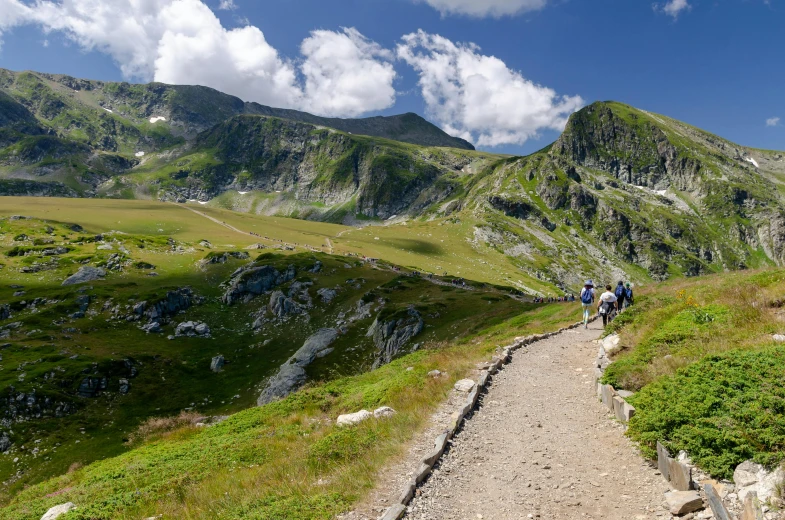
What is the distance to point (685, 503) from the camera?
7.54 meters

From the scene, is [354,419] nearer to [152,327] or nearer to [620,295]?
[620,295]

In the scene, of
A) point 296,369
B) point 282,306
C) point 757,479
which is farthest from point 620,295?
point 282,306

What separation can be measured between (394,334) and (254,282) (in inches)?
1869

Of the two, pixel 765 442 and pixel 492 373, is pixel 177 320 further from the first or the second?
pixel 765 442

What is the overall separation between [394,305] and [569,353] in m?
39.1

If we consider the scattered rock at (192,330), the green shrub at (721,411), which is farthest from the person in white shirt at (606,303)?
the scattered rock at (192,330)

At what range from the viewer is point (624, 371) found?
14500mm

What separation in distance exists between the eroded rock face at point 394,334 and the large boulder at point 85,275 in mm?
75719

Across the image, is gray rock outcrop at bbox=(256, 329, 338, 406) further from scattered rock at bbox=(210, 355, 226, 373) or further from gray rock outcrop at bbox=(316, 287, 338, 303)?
gray rock outcrop at bbox=(316, 287, 338, 303)

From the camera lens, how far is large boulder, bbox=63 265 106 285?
90.6 metres

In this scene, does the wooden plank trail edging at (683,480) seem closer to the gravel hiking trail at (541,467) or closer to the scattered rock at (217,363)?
the gravel hiking trail at (541,467)

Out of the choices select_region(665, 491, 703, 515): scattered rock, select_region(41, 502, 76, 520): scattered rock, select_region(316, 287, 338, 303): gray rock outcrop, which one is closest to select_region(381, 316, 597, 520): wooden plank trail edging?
select_region(665, 491, 703, 515): scattered rock

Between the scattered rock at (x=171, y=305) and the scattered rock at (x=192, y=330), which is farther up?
the scattered rock at (x=171, y=305)

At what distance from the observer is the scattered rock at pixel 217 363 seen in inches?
2425
